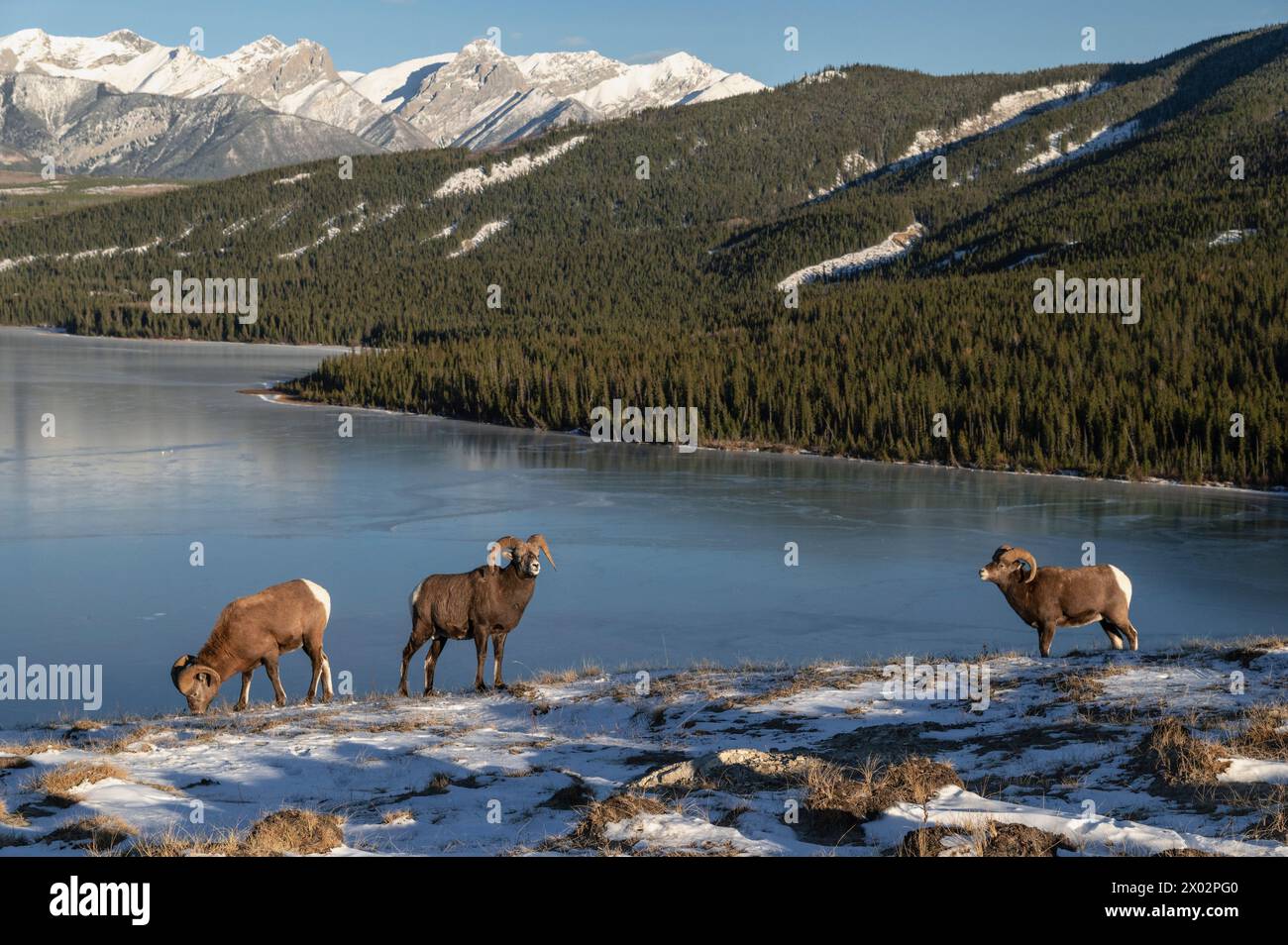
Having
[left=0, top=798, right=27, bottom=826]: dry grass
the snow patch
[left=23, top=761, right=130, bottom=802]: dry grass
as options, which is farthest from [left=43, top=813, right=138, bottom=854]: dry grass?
the snow patch

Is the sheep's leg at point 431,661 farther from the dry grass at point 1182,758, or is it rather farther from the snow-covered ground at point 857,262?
the snow-covered ground at point 857,262

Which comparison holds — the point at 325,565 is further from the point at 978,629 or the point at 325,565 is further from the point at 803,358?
the point at 803,358

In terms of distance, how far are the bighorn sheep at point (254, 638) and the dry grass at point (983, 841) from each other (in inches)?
456

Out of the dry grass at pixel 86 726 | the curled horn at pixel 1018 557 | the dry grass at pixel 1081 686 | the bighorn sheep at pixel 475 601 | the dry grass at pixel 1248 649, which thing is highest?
the curled horn at pixel 1018 557

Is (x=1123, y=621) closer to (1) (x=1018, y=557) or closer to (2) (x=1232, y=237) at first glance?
(1) (x=1018, y=557)

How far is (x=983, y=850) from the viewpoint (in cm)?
1052

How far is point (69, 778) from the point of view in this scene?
13.6 meters

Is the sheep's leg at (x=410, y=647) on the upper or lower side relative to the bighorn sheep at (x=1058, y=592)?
lower

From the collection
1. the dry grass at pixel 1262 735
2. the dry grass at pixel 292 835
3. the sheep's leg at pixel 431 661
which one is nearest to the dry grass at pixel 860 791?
the dry grass at pixel 1262 735

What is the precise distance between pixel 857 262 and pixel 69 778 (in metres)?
169

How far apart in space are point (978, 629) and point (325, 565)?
18.1 m

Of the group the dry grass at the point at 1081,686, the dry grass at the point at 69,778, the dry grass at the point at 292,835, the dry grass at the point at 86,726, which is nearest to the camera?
the dry grass at the point at 292,835

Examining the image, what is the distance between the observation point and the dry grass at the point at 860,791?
1168 cm
